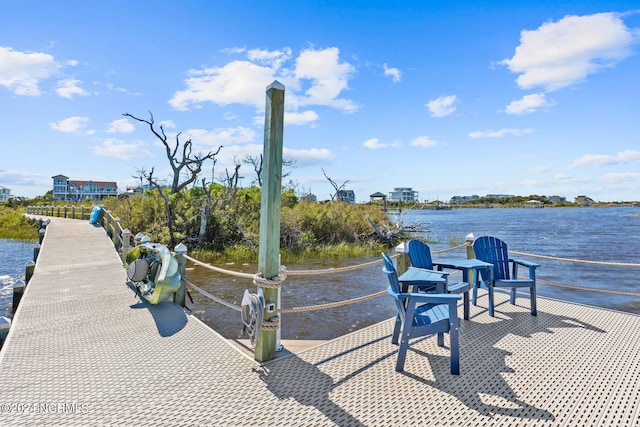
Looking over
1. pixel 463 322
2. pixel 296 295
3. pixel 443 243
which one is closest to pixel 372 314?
pixel 296 295

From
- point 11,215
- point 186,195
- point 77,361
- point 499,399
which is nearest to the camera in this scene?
point 499,399

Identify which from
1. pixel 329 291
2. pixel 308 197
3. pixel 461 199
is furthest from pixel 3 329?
pixel 461 199

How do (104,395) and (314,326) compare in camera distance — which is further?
(314,326)

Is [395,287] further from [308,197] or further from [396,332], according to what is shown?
[308,197]

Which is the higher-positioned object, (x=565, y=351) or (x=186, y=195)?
(x=186, y=195)

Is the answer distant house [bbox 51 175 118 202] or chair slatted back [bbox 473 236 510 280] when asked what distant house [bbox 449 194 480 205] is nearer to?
distant house [bbox 51 175 118 202]

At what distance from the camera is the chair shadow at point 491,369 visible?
8.09 ft

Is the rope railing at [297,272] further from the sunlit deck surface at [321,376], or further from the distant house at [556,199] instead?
the distant house at [556,199]

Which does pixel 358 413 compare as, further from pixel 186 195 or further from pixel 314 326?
pixel 186 195

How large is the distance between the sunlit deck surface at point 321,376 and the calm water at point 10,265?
4288 mm

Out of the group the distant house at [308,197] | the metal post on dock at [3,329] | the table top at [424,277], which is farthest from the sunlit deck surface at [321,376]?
the distant house at [308,197]

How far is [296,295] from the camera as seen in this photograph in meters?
8.36

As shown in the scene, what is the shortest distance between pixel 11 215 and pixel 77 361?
95.0 feet

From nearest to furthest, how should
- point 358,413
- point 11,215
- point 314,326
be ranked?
point 358,413 → point 314,326 → point 11,215
